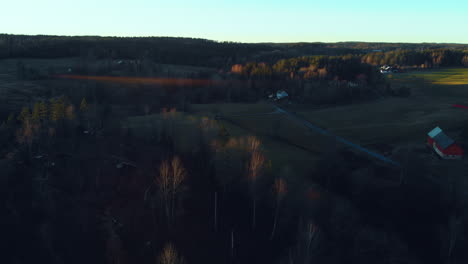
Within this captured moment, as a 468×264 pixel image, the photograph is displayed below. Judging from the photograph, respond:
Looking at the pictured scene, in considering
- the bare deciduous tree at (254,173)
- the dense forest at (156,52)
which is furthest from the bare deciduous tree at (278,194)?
the dense forest at (156,52)

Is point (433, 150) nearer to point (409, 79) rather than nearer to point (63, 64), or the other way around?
point (409, 79)

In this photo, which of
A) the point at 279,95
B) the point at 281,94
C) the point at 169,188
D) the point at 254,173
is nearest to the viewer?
the point at 169,188

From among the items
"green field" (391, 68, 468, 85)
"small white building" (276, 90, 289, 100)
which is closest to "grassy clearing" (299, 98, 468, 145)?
"small white building" (276, 90, 289, 100)

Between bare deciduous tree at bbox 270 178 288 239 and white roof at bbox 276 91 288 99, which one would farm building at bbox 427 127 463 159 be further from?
white roof at bbox 276 91 288 99

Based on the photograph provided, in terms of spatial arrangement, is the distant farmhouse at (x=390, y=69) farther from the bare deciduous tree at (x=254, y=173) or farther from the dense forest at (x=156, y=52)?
the bare deciduous tree at (x=254, y=173)

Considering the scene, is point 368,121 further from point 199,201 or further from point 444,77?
point 444,77

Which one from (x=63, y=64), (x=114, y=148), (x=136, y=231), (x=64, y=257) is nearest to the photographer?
(x=64, y=257)

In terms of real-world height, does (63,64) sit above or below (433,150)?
above

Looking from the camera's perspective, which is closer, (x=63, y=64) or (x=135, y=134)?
(x=135, y=134)

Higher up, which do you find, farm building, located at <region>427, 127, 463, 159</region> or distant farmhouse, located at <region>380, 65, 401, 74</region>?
distant farmhouse, located at <region>380, 65, 401, 74</region>

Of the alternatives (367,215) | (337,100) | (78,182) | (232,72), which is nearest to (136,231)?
(78,182)

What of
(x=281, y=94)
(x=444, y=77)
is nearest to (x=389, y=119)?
(x=281, y=94)
